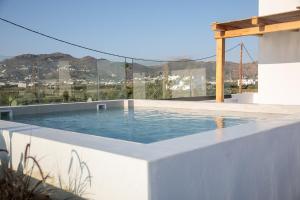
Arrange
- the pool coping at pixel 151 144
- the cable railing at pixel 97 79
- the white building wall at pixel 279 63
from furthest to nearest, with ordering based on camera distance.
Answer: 1. the cable railing at pixel 97 79
2. the white building wall at pixel 279 63
3. the pool coping at pixel 151 144

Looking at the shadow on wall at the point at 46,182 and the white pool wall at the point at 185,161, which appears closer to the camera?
the white pool wall at the point at 185,161

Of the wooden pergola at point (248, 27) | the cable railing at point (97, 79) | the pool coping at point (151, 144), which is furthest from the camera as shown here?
the cable railing at point (97, 79)

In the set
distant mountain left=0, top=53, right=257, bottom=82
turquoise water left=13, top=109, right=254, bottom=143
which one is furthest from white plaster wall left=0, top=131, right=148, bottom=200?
distant mountain left=0, top=53, right=257, bottom=82

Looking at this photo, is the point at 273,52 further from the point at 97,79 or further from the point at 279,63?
the point at 97,79

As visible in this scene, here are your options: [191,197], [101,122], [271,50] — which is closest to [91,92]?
[101,122]

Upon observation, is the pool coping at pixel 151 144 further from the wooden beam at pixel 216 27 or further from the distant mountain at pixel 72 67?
the distant mountain at pixel 72 67

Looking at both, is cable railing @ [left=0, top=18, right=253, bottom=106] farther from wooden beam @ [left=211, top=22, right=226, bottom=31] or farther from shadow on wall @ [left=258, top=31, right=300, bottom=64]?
wooden beam @ [left=211, top=22, right=226, bottom=31]

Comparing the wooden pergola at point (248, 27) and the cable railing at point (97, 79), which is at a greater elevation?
the wooden pergola at point (248, 27)

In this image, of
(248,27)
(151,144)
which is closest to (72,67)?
(248,27)

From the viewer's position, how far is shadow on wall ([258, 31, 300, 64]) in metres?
9.64

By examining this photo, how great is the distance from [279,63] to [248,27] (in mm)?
1587

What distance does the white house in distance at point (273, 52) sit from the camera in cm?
929

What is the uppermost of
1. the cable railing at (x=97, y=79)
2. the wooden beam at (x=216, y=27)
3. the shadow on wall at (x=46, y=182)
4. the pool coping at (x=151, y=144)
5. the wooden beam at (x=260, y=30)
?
the wooden beam at (x=216, y=27)

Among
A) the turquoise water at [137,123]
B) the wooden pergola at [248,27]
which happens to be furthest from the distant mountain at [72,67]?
the wooden pergola at [248,27]
